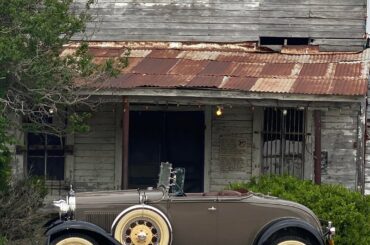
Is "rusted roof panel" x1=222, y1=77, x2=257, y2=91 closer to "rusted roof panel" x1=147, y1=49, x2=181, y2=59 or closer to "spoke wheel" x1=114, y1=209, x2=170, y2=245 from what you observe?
"rusted roof panel" x1=147, y1=49, x2=181, y2=59

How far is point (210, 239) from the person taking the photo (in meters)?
9.43

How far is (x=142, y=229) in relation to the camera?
9141mm

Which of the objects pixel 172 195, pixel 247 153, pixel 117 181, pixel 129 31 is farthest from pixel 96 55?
pixel 172 195

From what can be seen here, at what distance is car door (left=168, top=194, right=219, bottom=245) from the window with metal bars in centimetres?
569

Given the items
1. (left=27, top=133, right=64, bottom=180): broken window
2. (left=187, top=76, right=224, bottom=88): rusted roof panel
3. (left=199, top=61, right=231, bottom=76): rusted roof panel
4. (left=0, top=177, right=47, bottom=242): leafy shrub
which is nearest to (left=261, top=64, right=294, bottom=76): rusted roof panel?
(left=199, top=61, right=231, bottom=76): rusted roof panel

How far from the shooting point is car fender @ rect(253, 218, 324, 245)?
9.31 m

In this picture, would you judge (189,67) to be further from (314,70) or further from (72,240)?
(72,240)

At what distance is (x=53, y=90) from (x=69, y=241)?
346cm

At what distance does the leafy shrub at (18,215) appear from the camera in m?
11.2

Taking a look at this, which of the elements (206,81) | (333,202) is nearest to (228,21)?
(206,81)

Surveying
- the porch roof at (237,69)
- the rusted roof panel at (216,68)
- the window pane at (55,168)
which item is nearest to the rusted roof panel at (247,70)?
the porch roof at (237,69)

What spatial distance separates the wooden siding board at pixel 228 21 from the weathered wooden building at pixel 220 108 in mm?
19

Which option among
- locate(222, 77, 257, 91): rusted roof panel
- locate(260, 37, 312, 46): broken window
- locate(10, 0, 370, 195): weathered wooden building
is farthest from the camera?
locate(260, 37, 312, 46): broken window

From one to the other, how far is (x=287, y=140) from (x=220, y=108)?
4.74 feet
